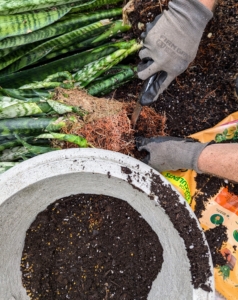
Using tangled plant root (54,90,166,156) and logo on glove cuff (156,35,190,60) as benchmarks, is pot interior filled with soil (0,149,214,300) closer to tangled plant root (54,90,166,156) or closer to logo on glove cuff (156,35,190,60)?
tangled plant root (54,90,166,156)

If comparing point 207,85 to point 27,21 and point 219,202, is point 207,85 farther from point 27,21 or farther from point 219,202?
point 27,21

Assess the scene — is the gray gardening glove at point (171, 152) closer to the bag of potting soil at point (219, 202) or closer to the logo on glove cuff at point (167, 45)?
the bag of potting soil at point (219, 202)

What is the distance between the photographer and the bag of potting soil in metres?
1.44

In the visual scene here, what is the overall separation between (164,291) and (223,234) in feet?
1.07

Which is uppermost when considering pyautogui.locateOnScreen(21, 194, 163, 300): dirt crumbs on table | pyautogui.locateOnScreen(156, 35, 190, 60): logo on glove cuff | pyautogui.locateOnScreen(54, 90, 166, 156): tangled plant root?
pyautogui.locateOnScreen(156, 35, 190, 60): logo on glove cuff

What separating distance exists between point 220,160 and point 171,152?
221 mm

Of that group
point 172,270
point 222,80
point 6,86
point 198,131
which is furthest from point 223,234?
point 6,86

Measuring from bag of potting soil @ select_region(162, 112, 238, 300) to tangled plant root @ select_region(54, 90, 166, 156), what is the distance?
0.21m

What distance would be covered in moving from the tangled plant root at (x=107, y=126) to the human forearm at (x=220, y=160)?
323 millimetres

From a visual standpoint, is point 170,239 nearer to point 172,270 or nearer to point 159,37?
point 172,270

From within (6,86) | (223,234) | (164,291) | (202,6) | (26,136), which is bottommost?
(164,291)

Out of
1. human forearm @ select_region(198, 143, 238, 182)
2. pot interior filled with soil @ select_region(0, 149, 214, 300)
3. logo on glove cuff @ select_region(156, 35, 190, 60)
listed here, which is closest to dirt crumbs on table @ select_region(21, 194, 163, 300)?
pot interior filled with soil @ select_region(0, 149, 214, 300)

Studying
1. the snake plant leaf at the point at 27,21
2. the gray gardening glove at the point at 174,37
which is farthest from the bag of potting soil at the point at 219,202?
the snake plant leaf at the point at 27,21

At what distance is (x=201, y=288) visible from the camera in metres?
1.18
